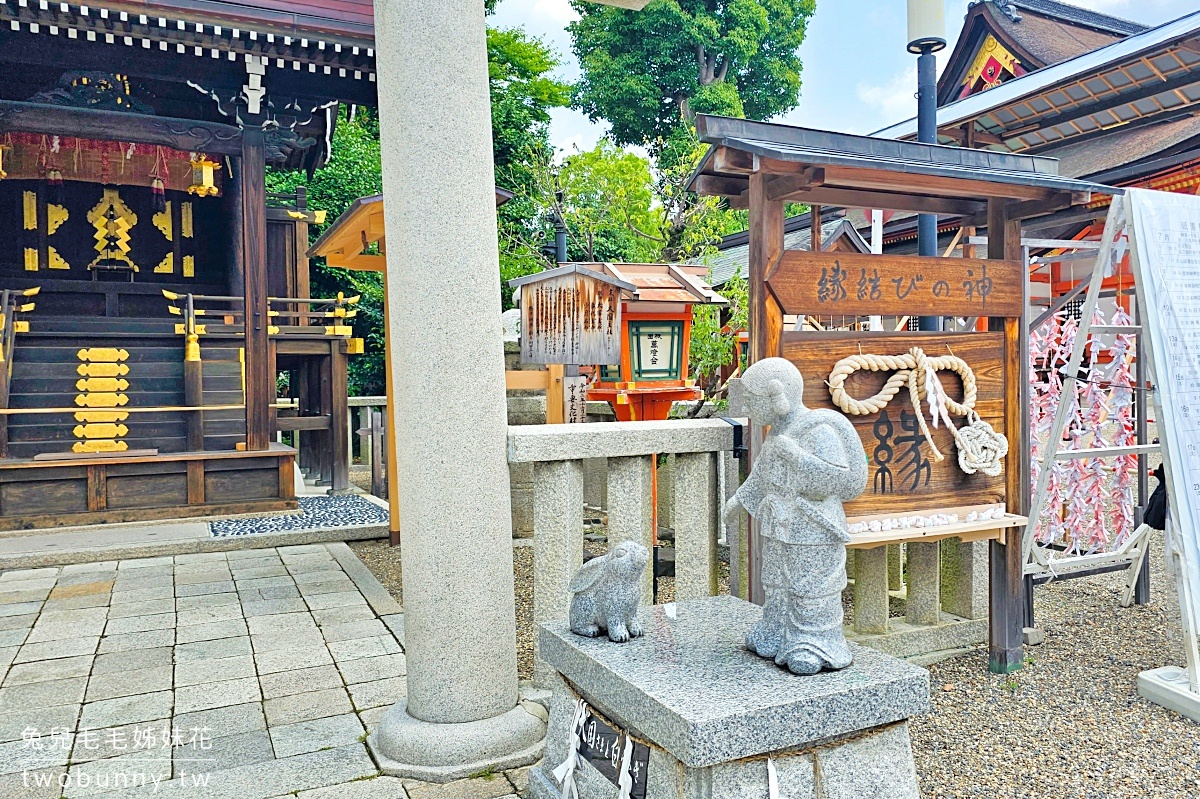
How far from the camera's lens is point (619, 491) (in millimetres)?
3658

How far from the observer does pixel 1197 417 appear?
12.5ft

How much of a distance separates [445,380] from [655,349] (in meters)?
2.82

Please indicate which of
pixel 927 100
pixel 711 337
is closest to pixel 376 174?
pixel 711 337

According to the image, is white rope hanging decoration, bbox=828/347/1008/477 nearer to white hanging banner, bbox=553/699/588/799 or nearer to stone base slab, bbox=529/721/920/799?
stone base slab, bbox=529/721/920/799

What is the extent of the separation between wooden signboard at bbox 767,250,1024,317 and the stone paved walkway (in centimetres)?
230

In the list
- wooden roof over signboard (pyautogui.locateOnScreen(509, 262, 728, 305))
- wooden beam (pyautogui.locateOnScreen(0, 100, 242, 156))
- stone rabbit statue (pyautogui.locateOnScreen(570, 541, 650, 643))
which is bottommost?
stone rabbit statue (pyautogui.locateOnScreen(570, 541, 650, 643))

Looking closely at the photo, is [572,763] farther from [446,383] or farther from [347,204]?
[347,204]

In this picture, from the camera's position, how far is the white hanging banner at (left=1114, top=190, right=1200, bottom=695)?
3740mm

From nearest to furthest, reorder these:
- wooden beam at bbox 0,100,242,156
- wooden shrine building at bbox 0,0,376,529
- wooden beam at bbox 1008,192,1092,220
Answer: wooden beam at bbox 1008,192,1092,220
wooden shrine building at bbox 0,0,376,529
wooden beam at bbox 0,100,242,156

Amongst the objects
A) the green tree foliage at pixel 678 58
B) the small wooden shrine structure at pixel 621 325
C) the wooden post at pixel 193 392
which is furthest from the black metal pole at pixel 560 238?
the green tree foliage at pixel 678 58

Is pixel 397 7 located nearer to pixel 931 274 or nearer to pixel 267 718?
pixel 931 274

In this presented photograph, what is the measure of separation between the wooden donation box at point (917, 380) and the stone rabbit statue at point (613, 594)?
51.4 inches

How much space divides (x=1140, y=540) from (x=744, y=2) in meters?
24.1

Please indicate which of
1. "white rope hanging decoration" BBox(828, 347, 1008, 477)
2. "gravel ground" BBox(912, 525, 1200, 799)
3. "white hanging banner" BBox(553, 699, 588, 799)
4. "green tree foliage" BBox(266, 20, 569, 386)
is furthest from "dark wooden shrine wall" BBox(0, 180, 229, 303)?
"gravel ground" BBox(912, 525, 1200, 799)
